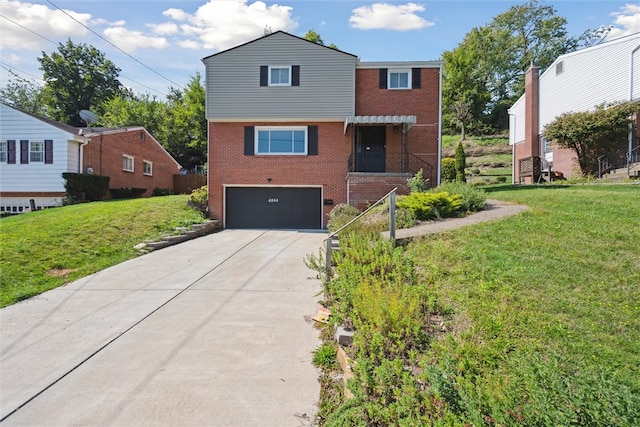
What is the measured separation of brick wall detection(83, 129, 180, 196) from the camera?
750 inches

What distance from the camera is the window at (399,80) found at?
613 inches

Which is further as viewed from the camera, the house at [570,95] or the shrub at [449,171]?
the shrub at [449,171]

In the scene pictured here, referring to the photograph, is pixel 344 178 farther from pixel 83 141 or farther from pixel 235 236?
pixel 83 141

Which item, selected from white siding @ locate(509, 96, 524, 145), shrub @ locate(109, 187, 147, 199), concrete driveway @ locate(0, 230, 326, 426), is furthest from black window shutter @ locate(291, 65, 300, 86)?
white siding @ locate(509, 96, 524, 145)

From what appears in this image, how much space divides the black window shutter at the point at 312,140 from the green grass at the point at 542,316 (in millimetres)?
9798

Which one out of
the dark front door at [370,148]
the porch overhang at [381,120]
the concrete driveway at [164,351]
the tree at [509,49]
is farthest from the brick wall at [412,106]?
the tree at [509,49]

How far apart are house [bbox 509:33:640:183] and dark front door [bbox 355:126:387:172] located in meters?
9.87

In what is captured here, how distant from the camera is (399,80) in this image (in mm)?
15648

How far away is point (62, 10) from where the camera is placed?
11680 millimetres

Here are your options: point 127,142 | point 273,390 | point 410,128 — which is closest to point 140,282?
point 273,390

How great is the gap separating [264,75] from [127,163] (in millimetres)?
11174

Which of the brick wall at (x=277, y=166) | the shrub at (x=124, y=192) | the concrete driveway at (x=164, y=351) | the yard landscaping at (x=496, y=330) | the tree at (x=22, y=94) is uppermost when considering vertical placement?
the tree at (x=22, y=94)

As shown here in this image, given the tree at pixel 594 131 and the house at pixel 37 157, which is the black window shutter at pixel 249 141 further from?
the tree at pixel 594 131

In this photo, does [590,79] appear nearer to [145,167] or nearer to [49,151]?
[145,167]
